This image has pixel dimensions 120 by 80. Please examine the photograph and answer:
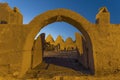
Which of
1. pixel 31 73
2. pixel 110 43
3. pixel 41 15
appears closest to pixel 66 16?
pixel 41 15

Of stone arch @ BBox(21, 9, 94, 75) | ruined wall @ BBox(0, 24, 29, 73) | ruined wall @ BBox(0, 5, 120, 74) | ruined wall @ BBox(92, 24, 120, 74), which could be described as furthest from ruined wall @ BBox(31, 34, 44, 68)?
ruined wall @ BBox(92, 24, 120, 74)

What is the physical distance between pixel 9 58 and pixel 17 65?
0.56 meters

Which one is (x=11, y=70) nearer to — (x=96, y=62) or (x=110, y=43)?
(x=96, y=62)

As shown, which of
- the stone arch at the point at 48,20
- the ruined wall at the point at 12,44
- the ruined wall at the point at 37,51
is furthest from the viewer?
the ruined wall at the point at 37,51

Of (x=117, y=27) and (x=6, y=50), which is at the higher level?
(x=117, y=27)

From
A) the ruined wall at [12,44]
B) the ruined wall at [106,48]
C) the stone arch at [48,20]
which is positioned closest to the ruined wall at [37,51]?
the stone arch at [48,20]

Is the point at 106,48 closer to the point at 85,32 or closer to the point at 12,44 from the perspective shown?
the point at 85,32

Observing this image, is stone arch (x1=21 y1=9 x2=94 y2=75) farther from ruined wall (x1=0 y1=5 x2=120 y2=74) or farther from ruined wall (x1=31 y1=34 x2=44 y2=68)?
ruined wall (x1=31 y1=34 x2=44 y2=68)

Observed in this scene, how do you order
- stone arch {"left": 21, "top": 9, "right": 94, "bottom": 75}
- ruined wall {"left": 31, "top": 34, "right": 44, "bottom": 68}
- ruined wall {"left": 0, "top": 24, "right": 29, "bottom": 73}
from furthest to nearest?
ruined wall {"left": 31, "top": 34, "right": 44, "bottom": 68}, stone arch {"left": 21, "top": 9, "right": 94, "bottom": 75}, ruined wall {"left": 0, "top": 24, "right": 29, "bottom": 73}

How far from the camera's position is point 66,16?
1270cm

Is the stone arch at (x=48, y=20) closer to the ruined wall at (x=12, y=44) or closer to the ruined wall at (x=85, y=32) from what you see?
the ruined wall at (x=85, y=32)

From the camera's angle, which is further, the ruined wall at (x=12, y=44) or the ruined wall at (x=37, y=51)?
the ruined wall at (x=37, y=51)

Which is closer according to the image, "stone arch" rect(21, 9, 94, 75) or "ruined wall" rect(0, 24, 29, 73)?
"ruined wall" rect(0, 24, 29, 73)

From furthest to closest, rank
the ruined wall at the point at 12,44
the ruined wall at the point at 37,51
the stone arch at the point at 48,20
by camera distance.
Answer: the ruined wall at the point at 37,51 → the stone arch at the point at 48,20 → the ruined wall at the point at 12,44
